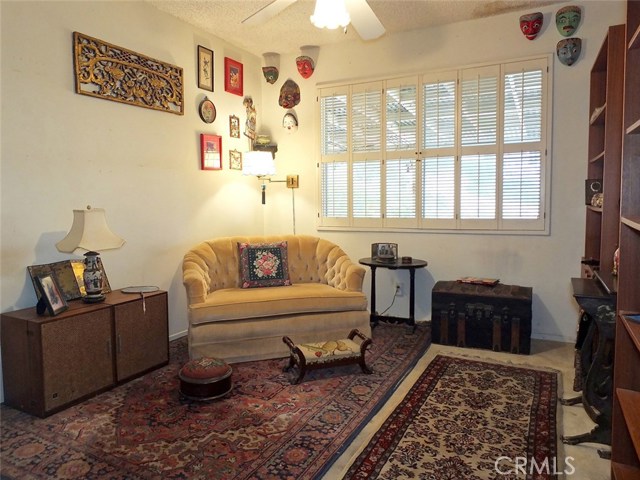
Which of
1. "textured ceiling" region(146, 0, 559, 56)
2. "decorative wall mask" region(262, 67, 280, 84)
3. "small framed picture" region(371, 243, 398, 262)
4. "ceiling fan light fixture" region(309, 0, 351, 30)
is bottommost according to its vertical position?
"small framed picture" region(371, 243, 398, 262)

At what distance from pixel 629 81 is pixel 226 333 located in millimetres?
2752

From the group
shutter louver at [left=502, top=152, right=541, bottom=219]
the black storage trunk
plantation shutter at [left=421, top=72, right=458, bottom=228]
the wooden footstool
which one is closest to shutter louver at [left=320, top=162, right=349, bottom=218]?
plantation shutter at [left=421, top=72, right=458, bottom=228]

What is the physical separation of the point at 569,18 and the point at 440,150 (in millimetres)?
1422

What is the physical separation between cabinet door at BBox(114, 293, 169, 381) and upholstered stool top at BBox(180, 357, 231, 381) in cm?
52

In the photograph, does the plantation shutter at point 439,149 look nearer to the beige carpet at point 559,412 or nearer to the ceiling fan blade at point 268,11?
the beige carpet at point 559,412

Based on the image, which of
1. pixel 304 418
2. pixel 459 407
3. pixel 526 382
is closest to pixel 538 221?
pixel 526 382

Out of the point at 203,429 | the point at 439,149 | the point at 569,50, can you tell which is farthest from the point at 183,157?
the point at 569,50

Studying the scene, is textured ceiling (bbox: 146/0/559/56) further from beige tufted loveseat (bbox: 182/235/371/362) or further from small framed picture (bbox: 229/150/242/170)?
beige tufted loveseat (bbox: 182/235/371/362)

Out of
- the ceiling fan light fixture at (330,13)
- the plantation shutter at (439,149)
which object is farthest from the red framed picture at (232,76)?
the ceiling fan light fixture at (330,13)

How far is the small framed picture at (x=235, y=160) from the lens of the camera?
4.68m

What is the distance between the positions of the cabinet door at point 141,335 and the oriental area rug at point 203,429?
97mm

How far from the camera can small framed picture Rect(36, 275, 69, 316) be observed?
8.64 feet

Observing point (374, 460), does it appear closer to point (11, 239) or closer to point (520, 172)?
point (11, 239)

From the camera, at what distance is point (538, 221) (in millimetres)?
3998
